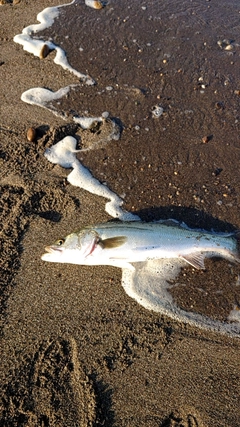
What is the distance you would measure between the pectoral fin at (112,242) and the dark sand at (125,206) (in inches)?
14.5

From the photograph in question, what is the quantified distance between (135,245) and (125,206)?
2.55ft

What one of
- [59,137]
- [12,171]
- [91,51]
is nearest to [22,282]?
[12,171]

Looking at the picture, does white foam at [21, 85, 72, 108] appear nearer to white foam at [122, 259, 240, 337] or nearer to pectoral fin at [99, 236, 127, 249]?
pectoral fin at [99, 236, 127, 249]

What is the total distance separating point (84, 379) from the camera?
3.66 meters

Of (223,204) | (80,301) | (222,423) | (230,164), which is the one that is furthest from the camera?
(230,164)

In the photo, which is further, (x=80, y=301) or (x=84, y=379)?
(x=80, y=301)

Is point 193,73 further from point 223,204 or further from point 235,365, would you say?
point 235,365

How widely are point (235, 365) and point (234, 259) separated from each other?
1341 millimetres

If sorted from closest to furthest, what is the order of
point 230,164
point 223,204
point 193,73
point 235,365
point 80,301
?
1. point 235,365
2. point 80,301
3. point 223,204
4. point 230,164
5. point 193,73

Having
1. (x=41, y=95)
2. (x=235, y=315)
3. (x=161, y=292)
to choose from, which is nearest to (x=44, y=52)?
(x=41, y=95)

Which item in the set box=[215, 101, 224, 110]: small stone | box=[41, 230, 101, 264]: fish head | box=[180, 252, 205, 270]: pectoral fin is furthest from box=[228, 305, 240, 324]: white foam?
box=[215, 101, 224, 110]: small stone

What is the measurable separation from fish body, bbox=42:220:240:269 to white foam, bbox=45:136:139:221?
466 mm

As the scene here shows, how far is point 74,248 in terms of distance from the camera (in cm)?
421

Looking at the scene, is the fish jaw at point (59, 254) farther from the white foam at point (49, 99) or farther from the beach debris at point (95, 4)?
the beach debris at point (95, 4)
